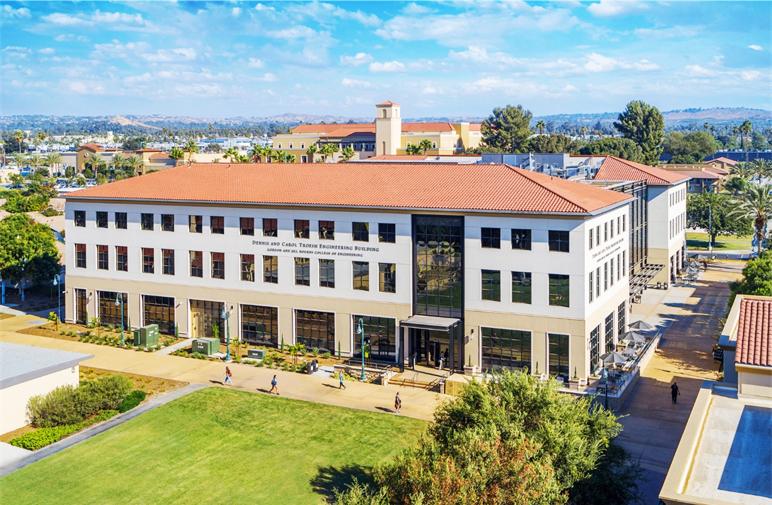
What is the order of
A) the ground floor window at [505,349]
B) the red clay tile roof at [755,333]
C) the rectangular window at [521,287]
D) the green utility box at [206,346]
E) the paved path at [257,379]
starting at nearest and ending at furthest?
the red clay tile roof at [755,333], the paved path at [257,379], the rectangular window at [521,287], the ground floor window at [505,349], the green utility box at [206,346]

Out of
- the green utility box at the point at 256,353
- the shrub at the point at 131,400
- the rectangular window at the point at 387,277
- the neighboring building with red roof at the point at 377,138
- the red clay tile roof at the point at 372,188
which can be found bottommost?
the shrub at the point at 131,400

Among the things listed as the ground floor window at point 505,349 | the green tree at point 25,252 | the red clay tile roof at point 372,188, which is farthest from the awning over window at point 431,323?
the green tree at point 25,252

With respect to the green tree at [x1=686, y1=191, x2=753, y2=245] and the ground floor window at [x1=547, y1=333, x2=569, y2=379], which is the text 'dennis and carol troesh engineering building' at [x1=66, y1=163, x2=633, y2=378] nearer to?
the ground floor window at [x1=547, y1=333, x2=569, y2=379]

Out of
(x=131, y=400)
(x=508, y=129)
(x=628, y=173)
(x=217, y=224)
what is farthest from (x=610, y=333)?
(x=508, y=129)

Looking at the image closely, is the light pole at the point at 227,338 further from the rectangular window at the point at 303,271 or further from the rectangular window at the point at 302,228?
the rectangular window at the point at 302,228

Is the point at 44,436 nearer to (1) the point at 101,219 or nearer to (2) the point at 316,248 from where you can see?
(2) the point at 316,248

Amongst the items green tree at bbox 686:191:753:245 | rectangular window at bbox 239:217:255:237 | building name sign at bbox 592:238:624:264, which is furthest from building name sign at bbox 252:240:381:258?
green tree at bbox 686:191:753:245
